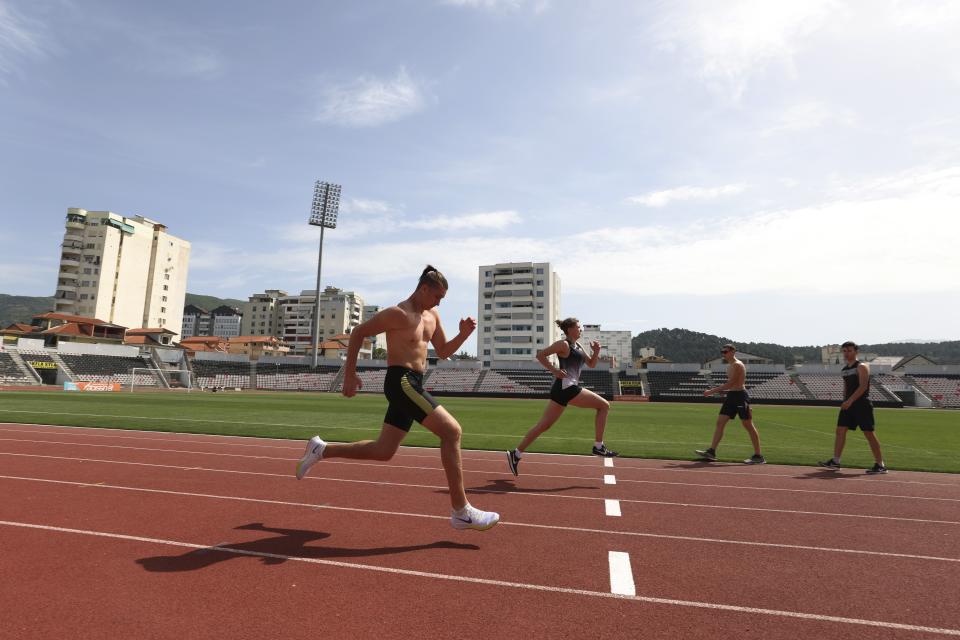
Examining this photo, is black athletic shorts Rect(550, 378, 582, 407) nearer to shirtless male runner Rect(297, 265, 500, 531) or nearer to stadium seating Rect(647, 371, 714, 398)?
shirtless male runner Rect(297, 265, 500, 531)

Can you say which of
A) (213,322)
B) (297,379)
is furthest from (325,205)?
(213,322)

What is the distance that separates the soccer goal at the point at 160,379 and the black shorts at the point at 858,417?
55.5 m

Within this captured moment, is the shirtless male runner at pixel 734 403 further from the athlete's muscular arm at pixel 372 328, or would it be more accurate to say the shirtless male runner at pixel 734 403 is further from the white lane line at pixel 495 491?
the athlete's muscular arm at pixel 372 328

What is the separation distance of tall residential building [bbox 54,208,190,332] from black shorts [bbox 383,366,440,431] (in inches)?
3842

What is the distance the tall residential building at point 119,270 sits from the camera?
81938 mm

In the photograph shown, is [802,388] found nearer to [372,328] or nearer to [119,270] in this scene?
[372,328]

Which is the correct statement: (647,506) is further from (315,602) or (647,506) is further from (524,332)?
(524,332)

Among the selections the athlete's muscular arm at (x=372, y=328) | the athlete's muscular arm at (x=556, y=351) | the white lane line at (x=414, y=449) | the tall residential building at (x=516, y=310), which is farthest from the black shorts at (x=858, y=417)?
the tall residential building at (x=516, y=310)

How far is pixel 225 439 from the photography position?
37.2ft

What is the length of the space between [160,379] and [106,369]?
5.10m

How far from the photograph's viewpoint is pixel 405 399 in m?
4.35

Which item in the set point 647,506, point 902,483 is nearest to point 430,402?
point 647,506

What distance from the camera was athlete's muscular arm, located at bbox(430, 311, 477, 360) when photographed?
4723mm

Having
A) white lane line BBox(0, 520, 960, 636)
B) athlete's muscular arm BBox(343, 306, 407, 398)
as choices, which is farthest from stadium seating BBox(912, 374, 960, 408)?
athlete's muscular arm BBox(343, 306, 407, 398)
